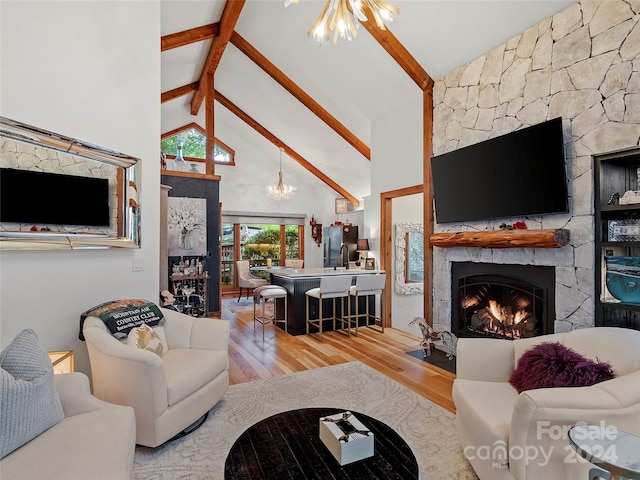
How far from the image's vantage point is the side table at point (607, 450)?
1.18 m

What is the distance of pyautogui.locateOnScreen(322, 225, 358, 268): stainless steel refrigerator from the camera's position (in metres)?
8.53

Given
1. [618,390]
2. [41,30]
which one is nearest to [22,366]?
[41,30]

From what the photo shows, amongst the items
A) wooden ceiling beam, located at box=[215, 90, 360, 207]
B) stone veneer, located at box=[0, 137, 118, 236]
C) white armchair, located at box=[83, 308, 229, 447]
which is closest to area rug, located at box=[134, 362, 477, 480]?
white armchair, located at box=[83, 308, 229, 447]

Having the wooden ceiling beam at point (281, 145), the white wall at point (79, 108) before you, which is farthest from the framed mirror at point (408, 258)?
the white wall at point (79, 108)

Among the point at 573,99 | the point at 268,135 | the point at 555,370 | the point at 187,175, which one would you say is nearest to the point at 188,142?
the point at 268,135

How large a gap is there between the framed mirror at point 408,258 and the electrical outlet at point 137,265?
12.7 ft

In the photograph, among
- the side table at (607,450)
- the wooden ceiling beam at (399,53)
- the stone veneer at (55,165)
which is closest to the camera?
the side table at (607,450)

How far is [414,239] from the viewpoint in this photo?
6012 mm

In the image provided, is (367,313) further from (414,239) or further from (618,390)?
(618,390)

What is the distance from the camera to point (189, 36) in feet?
16.6

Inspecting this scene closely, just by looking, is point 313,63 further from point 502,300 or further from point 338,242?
point 338,242

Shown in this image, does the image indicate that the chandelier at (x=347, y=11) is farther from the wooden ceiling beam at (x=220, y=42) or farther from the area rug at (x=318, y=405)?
the wooden ceiling beam at (x=220, y=42)

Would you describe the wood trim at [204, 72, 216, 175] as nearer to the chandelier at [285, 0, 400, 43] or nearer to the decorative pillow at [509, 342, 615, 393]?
the chandelier at [285, 0, 400, 43]

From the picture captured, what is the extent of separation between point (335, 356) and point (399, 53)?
3.87m
